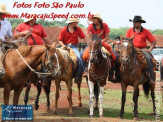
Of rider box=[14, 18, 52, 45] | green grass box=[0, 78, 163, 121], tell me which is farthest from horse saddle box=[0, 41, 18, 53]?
green grass box=[0, 78, 163, 121]

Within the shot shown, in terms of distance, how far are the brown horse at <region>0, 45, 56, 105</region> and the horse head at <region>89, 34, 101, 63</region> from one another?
1.31 meters

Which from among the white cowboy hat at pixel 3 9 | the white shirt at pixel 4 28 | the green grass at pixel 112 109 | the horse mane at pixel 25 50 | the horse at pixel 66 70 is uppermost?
the white cowboy hat at pixel 3 9

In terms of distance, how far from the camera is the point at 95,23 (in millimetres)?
11734

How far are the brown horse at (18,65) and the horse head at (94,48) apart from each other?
1.31 meters

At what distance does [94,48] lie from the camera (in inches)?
399

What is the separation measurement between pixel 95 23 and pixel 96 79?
2089 mm

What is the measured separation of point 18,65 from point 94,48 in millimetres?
2397

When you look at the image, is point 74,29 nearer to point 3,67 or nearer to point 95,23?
point 95,23

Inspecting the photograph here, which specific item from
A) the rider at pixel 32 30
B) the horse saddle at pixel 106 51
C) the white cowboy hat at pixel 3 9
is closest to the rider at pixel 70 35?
the rider at pixel 32 30

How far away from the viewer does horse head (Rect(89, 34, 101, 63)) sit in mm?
10075

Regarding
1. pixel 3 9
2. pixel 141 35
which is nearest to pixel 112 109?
pixel 141 35

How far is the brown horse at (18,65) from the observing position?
9000mm

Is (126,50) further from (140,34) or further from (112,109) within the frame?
(112,109)

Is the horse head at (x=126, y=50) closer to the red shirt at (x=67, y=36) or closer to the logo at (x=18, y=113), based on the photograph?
the red shirt at (x=67, y=36)
